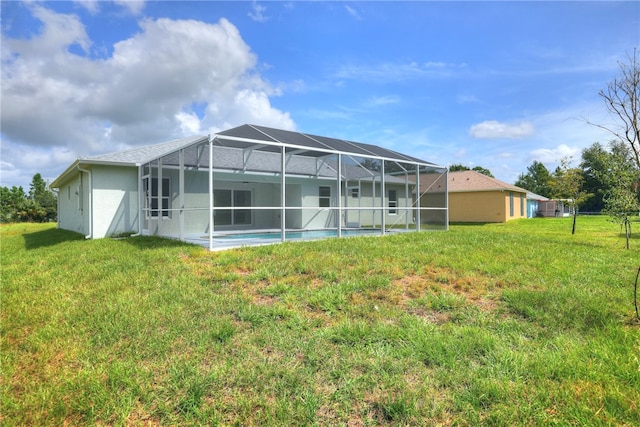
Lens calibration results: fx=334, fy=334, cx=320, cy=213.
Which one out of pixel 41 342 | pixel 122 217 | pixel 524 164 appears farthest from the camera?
pixel 524 164

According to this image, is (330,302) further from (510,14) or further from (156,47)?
(156,47)

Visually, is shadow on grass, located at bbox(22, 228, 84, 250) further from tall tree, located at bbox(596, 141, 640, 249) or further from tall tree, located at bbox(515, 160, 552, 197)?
tall tree, located at bbox(515, 160, 552, 197)

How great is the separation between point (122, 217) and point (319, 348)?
1256cm

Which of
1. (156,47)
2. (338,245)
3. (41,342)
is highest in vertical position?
(156,47)

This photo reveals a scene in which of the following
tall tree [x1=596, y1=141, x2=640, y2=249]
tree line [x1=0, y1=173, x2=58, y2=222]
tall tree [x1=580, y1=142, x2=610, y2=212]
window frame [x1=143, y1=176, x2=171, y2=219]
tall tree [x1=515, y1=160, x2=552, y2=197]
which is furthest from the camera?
tall tree [x1=515, y1=160, x2=552, y2=197]

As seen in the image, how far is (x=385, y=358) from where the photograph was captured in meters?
3.09

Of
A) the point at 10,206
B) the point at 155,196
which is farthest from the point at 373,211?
the point at 10,206

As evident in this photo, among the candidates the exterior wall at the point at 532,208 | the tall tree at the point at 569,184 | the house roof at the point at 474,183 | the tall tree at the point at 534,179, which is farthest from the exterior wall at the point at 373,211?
the tall tree at the point at 534,179

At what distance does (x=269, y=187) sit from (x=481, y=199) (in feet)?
60.7

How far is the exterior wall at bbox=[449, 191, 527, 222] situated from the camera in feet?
85.1

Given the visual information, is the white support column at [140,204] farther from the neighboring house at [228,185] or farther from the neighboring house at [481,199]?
the neighboring house at [481,199]

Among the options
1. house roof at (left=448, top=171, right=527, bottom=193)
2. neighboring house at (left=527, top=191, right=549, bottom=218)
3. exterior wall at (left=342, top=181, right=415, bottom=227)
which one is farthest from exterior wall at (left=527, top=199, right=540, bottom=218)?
exterior wall at (left=342, top=181, right=415, bottom=227)

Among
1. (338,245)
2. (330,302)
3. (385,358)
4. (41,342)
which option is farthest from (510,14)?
(41,342)

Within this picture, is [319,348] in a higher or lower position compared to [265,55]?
lower
